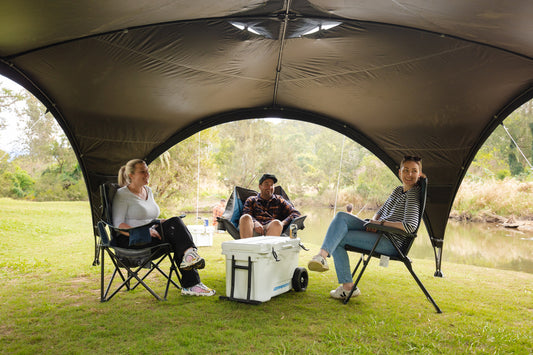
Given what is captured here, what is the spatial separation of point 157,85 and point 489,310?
3.54 metres

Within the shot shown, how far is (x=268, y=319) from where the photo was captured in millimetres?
2701

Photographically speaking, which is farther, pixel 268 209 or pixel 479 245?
pixel 479 245

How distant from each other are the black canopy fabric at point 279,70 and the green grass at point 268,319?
3.71 feet

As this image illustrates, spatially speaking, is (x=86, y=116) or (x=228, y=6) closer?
(x=228, y=6)

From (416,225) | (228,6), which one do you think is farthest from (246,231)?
(228,6)

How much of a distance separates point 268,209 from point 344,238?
1.39 m

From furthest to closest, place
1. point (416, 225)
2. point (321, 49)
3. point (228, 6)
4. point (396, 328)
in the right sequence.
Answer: point (321, 49), point (416, 225), point (228, 6), point (396, 328)

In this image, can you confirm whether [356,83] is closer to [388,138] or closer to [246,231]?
[388,138]

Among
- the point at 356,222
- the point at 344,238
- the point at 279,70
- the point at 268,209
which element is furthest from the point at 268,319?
the point at 279,70

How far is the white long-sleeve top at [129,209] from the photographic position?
3.26 meters

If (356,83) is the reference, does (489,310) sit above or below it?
below

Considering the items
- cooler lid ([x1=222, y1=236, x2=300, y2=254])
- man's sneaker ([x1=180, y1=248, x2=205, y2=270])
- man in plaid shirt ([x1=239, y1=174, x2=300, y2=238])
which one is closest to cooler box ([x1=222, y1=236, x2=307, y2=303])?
cooler lid ([x1=222, y1=236, x2=300, y2=254])

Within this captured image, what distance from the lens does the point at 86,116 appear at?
4281mm

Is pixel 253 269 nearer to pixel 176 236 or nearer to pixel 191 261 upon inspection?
pixel 191 261
